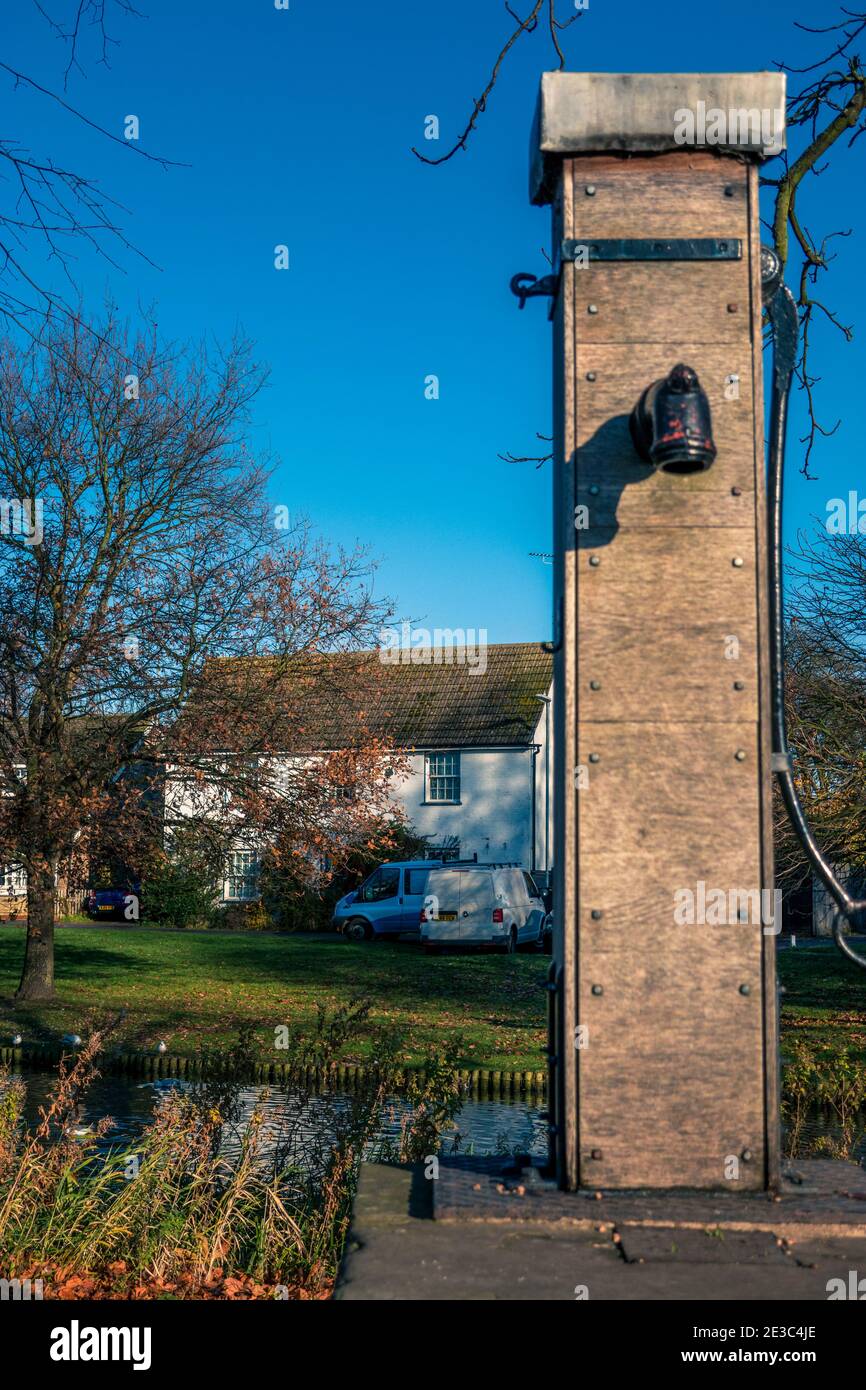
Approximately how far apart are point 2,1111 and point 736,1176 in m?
4.65

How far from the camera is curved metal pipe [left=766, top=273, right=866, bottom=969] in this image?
15.0 ft

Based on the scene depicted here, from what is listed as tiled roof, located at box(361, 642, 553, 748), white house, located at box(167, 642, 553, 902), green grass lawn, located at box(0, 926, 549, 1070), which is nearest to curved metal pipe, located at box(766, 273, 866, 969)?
green grass lawn, located at box(0, 926, 549, 1070)

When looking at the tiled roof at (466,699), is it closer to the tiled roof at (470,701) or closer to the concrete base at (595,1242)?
the tiled roof at (470,701)

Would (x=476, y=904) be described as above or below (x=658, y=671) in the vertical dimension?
below

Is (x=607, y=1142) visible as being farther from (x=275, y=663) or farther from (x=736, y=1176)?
(x=275, y=663)

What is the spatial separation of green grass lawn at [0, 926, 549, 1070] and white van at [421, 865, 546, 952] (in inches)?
21.3

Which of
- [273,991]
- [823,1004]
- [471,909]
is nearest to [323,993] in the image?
[273,991]

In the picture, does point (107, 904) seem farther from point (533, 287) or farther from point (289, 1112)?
point (533, 287)

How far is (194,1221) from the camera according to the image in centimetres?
653

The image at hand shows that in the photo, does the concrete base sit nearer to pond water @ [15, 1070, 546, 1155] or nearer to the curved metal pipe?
the curved metal pipe

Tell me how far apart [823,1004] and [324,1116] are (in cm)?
1073

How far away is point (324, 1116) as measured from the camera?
36.6 ft

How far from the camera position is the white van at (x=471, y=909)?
2828 centimetres
